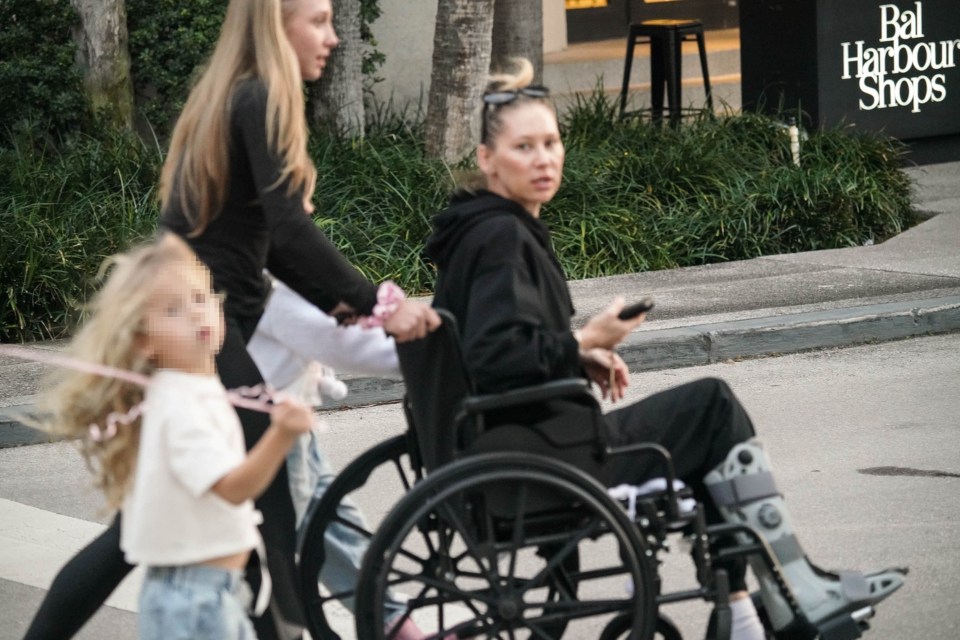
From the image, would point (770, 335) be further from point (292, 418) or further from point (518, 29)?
point (292, 418)

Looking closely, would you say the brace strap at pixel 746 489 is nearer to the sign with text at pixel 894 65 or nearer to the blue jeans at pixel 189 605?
the blue jeans at pixel 189 605

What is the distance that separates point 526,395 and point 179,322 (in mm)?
848

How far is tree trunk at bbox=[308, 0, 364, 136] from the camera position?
11.5 metres

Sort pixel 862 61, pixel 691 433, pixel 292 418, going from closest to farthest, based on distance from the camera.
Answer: pixel 292 418, pixel 691 433, pixel 862 61

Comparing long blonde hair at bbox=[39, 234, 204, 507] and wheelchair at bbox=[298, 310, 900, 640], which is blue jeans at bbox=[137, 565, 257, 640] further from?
wheelchair at bbox=[298, 310, 900, 640]

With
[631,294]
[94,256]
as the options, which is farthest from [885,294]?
[94,256]

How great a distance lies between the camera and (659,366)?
778 centimetres

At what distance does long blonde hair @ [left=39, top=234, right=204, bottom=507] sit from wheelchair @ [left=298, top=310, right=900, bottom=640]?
2.04ft

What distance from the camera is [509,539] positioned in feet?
11.9

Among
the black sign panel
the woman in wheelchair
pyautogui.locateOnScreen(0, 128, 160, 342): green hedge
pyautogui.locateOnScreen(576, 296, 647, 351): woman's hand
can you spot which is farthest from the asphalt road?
the black sign panel

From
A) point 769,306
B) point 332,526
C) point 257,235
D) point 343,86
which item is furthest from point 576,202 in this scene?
point 257,235

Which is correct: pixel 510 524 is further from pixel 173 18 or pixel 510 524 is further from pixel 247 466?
pixel 173 18

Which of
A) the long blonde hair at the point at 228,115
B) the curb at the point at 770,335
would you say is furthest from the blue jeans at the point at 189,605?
the curb at the point at 770,335

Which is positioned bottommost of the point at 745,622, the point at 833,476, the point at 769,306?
the point at 833,476
